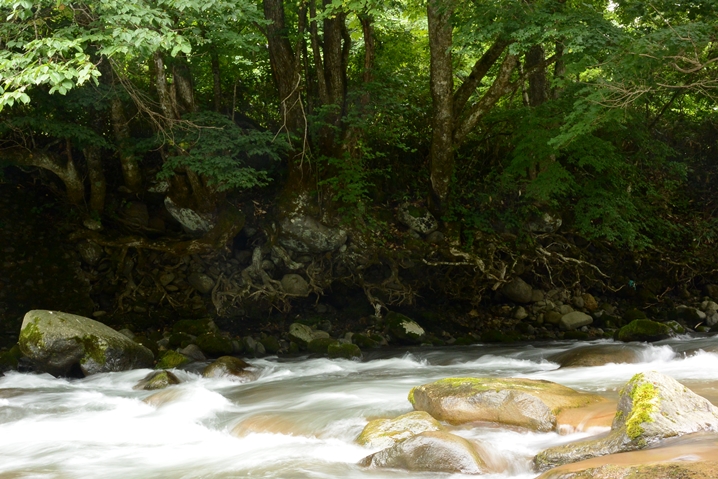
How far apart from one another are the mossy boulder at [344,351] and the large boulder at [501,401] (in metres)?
4.31

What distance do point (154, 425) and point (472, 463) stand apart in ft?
12.1

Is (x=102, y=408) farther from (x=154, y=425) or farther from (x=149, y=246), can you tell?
(x=149, y=246)

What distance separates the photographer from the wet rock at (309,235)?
11.0 m

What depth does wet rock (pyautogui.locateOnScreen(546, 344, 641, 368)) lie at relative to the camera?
26.2ft

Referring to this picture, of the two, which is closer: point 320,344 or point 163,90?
point 163,90

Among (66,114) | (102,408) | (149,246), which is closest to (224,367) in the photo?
(102,408)

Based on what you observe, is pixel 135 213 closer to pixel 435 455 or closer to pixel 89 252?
pixel 89 252

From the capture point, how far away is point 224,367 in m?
8.67

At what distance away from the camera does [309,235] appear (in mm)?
11062

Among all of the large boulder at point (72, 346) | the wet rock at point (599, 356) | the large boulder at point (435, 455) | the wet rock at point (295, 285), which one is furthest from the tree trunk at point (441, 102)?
the large boulder at point (435, 455)

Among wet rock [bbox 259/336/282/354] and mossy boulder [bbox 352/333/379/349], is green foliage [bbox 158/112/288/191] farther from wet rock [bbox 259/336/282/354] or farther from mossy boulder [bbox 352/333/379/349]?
mossy boulder [bbox 352/333/379/349]

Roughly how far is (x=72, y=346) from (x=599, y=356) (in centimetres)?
724

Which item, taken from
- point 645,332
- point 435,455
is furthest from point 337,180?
point 435,455

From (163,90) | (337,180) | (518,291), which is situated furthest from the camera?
(518,291)
